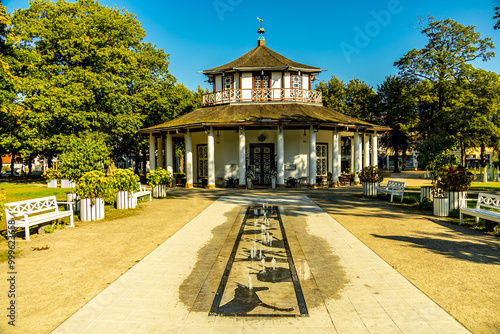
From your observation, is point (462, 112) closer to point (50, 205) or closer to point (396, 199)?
point (396, 199)

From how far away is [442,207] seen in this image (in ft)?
37.0

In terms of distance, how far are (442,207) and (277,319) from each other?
9.75 metres

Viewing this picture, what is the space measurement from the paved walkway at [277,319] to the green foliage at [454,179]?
607cm

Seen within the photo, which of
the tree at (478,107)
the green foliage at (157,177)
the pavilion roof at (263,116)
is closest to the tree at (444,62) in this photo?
the tree at (478,107)

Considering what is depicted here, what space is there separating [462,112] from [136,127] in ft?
107

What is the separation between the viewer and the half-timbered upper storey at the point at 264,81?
2478cm

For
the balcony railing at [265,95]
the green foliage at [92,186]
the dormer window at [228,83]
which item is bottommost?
the green foliage at [92,186]

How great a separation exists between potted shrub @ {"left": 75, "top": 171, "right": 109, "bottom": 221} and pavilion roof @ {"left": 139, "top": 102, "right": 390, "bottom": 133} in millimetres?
10215

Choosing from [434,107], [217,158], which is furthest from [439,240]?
[434,107]

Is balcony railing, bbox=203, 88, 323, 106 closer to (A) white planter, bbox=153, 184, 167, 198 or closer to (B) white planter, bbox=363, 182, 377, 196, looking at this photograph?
(B) white planter, bbox=363, 182, 377, 196

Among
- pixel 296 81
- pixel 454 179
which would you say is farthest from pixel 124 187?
pixel 296 81

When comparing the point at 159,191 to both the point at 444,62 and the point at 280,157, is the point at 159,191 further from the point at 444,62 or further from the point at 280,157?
the point at 444,62

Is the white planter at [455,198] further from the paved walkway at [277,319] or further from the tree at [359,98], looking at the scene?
the tree at [359,98]

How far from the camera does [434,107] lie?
127 feet
